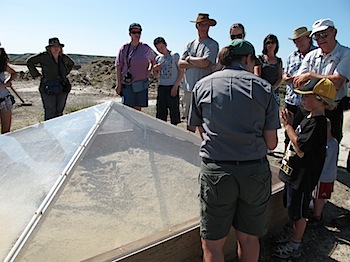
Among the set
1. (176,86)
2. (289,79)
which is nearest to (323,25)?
(289,79)

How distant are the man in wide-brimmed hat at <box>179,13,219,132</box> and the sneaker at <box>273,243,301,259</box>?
68.7 inches

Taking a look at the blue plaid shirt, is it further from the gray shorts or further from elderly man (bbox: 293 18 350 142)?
the gray shorts

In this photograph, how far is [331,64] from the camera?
2.99 metres

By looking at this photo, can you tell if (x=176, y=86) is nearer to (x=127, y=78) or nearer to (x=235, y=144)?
(x=127, y=78)

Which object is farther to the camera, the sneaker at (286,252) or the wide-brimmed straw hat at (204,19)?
the wide-brimmed straw hat at (204,19)

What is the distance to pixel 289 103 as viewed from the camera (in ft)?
13.5

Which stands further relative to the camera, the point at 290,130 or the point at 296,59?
the point at 296,59

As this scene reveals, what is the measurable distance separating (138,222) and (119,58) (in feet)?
10.0

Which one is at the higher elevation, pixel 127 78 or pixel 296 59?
pixel 296 59

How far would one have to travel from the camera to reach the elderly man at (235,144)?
184 cm

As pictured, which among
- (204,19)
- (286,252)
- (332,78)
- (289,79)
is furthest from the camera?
(204,19)

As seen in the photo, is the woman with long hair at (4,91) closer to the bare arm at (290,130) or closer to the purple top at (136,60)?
the purple top at (136,60)

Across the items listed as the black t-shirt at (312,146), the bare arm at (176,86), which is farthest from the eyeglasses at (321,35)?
the bare arm at (176,86)

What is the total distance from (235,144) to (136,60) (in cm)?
320
